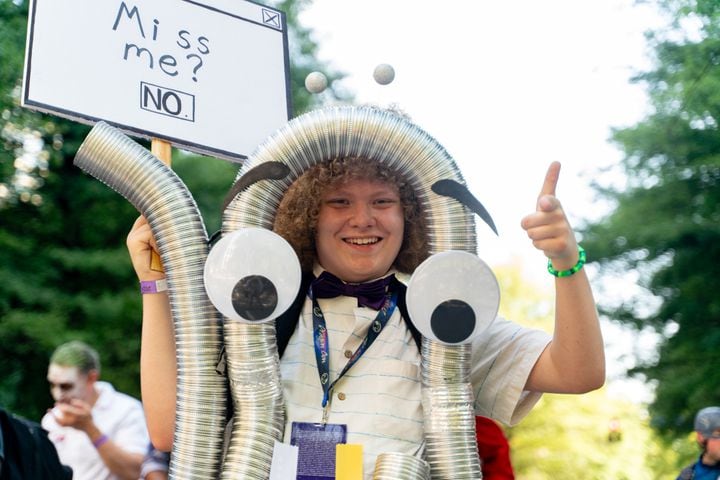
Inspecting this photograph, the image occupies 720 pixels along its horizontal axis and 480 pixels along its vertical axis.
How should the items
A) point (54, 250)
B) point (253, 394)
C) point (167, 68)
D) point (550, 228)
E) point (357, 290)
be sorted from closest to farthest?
point (550, 228)
point (253, 394)
point (357, 290)
point (167, 68)
point (54, 250)

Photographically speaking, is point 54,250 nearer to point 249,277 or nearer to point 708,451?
point 708,451

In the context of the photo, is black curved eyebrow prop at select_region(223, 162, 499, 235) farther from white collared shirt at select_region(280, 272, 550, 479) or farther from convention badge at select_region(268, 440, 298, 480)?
convention badge at select_region(268, 440, 298, 480)

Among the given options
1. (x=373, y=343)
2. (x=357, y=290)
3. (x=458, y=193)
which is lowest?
(x=373, y=343)

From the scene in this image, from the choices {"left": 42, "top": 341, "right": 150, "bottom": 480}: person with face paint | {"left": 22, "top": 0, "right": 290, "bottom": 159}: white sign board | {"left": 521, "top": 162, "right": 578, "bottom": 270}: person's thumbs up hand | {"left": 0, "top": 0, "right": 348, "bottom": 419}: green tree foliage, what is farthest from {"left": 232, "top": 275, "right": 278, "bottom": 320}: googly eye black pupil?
{"left": 0, "top": 0, "right": 348, "bottom": 419}: green tree foliage

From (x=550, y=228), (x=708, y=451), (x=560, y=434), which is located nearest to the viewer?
(x=550, y=228)

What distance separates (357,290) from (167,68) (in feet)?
2.44

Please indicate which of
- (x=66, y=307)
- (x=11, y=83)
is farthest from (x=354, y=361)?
(x=66, y=307)

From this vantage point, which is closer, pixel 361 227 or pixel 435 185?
pixel 435 185

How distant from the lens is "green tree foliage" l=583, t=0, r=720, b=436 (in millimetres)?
9781

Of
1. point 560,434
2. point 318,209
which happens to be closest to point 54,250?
point 318,209

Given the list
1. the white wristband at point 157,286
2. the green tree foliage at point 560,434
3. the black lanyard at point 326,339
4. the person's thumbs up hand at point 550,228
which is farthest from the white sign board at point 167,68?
the green tree foliage at point 560,434

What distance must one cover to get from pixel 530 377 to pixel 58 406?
2.25m

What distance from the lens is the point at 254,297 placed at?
178cm

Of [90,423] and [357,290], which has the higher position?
[90,423]
